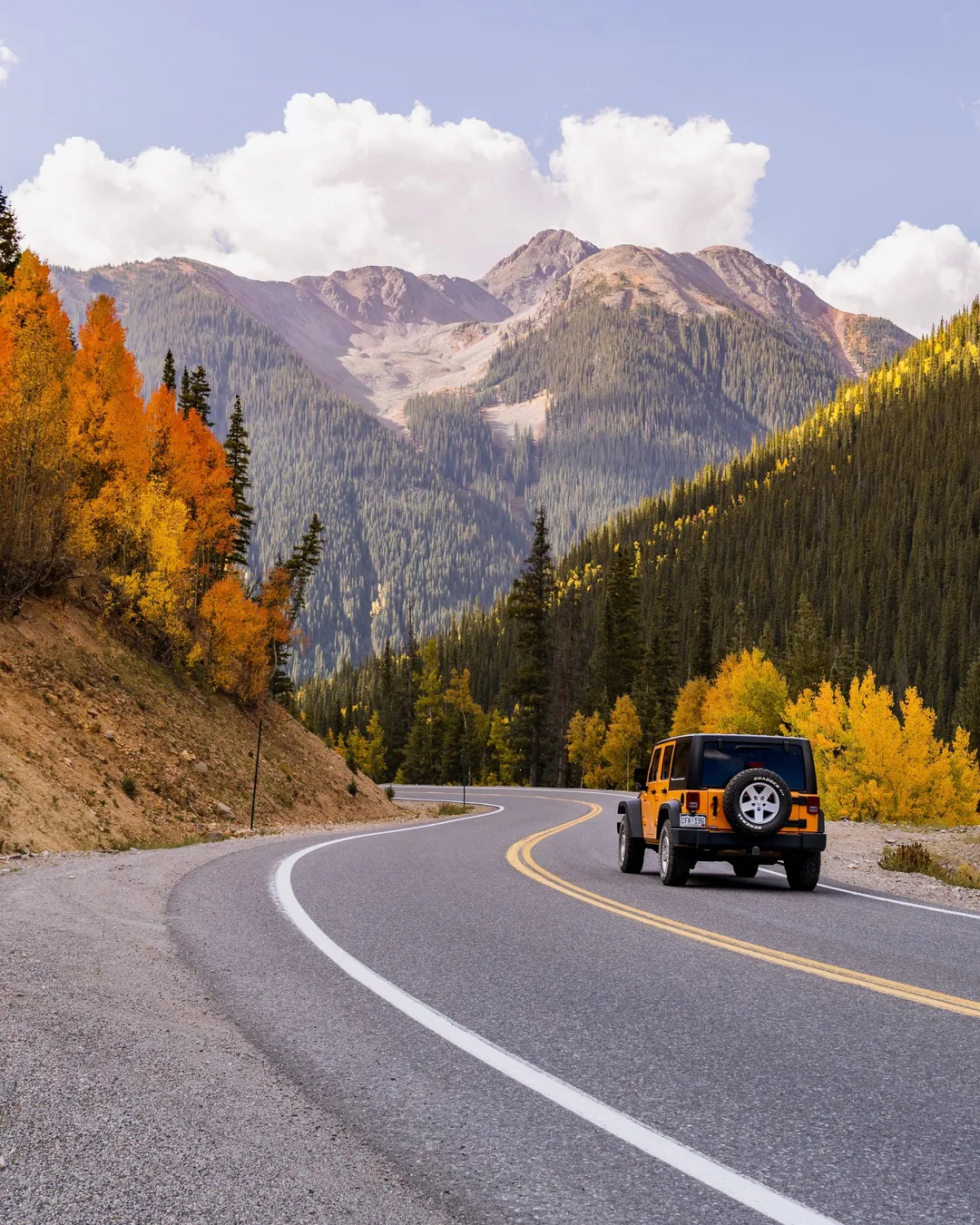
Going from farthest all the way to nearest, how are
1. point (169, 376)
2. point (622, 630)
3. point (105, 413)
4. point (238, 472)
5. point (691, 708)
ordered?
point (622, 630), point (691, 708), point (238, 472), point (169, 376), point (105, 413)

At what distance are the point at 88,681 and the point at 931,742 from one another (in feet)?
87.5

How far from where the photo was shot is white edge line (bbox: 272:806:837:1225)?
304 cm

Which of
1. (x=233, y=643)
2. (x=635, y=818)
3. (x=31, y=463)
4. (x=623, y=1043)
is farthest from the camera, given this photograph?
(x=233, y=643)

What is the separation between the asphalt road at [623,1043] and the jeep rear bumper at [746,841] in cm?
185

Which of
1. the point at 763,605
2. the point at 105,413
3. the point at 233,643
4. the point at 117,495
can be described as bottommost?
the point at 233,643

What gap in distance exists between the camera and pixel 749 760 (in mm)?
13141

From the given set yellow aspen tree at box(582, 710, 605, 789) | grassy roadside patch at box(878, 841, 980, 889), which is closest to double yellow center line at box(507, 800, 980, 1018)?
grassy roadside patch at box(878, 841, 980, 889)

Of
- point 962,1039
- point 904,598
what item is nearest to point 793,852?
point 962,1039

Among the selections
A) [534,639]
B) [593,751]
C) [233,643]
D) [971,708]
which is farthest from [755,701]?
[971,708]

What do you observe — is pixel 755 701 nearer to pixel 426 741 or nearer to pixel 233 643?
pixel 233 643

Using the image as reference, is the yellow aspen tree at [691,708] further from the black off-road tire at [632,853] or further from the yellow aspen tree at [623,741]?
the black off-road tire at [632,853]

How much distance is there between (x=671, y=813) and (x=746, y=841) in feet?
3.29

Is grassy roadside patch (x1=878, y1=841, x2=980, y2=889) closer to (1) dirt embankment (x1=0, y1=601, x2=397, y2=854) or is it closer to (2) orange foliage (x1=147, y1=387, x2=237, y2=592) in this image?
(1) dirt embankment (x1=0, y1=601, x2=397, y2=854)

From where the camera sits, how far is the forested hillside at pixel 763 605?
87.6 m
